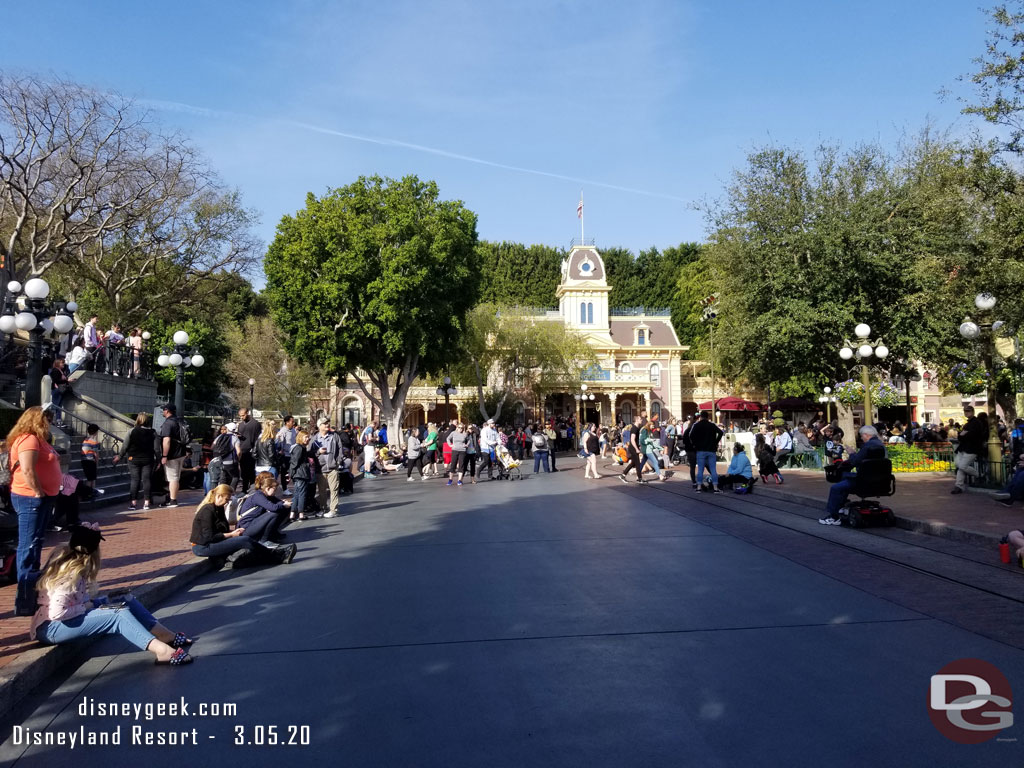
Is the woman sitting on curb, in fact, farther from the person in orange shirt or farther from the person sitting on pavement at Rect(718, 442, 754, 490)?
the person sitting on pavement at Rect(718, 442, 754, 490)

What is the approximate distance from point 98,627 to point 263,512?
4400 millimetres

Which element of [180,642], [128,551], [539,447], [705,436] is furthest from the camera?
[539,447]

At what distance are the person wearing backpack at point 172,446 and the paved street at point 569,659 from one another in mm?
6578

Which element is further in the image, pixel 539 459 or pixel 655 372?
pixel 655 372

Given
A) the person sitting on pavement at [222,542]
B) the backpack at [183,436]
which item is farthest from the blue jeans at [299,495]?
the person sitting on pavement at [222,542]

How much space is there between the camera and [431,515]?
13273 millimetres

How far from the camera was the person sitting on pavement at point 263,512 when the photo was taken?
9570 mm

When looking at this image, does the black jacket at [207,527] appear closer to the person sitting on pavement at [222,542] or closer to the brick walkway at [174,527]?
the person sitting on pavement at [222,542]

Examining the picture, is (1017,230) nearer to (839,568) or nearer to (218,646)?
(839,568)

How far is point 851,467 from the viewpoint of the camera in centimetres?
1107

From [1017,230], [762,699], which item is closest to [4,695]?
[762,699]

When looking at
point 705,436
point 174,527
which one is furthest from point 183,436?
point 705,436

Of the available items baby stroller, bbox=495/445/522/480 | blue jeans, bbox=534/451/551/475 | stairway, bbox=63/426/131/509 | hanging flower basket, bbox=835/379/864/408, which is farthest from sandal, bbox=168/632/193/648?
hanging flower basket, bbox=835/379/864/408

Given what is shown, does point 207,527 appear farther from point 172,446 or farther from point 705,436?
point 705,436
